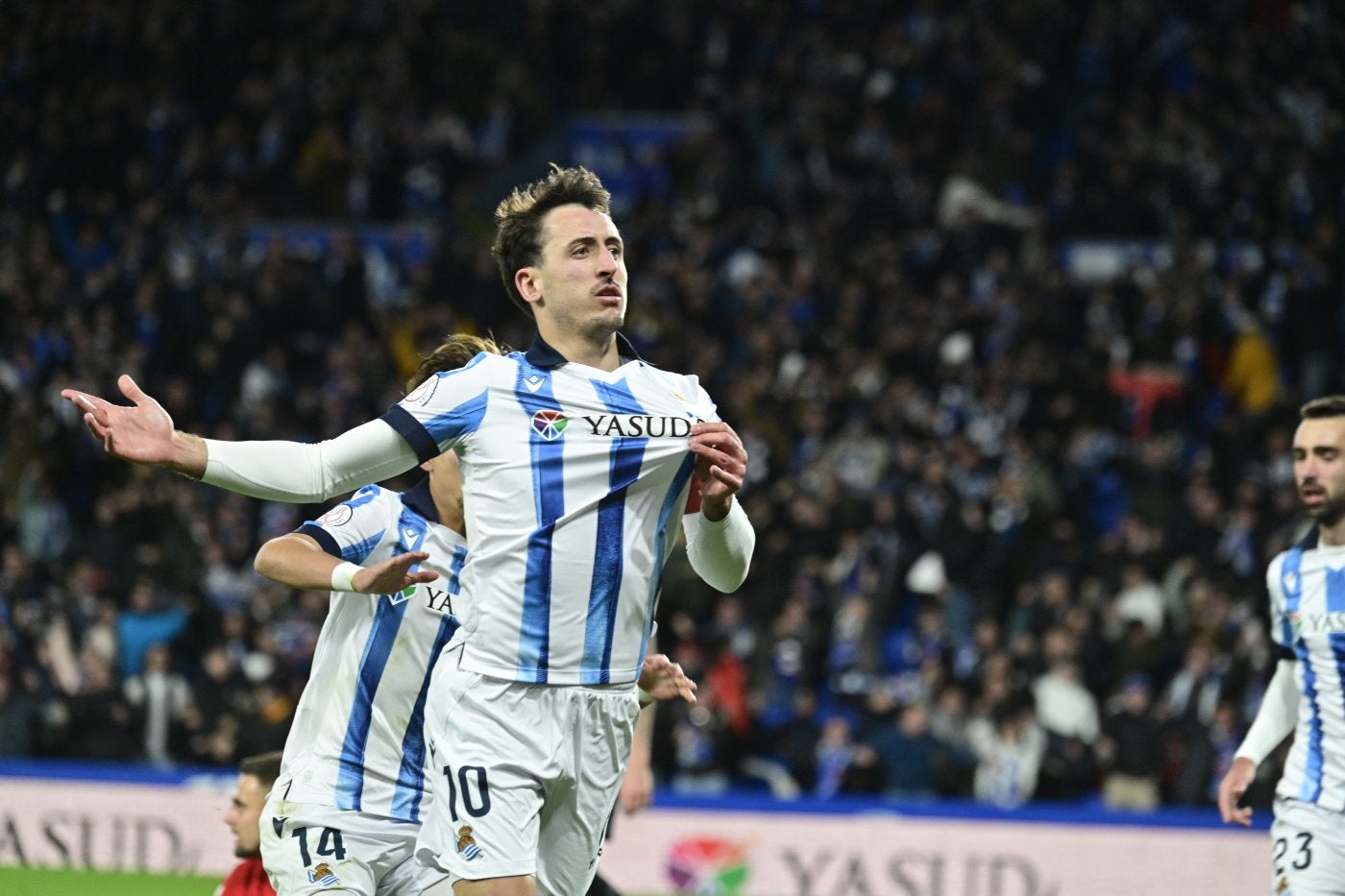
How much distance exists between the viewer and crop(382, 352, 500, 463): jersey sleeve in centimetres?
488

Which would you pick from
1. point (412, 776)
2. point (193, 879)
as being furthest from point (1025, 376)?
point (412, 776)

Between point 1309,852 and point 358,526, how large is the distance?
362 cm

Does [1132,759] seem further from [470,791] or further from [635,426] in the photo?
Answer: [470,791]

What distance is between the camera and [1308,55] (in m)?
20.4

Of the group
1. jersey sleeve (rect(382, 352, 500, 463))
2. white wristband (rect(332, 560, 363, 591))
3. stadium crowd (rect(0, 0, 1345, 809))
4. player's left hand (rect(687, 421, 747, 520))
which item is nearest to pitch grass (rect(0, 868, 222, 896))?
stadium crowd (rect(0, 0, 1345, 809))

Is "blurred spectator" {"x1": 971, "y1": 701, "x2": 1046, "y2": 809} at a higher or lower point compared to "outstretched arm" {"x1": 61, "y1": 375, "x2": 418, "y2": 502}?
lower

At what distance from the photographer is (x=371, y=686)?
557 centimetres

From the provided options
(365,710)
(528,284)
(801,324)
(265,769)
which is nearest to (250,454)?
(528,284)

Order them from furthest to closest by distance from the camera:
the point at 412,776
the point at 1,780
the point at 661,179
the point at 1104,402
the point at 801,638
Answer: the point at 661,179, the point at 1104,402, the point at 801,638, the point at 1,780, the point at 412,776

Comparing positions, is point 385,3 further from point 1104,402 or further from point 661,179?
point 1104,402

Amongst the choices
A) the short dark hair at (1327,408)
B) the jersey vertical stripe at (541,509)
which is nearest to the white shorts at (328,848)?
the jersey vertical stripe at (541,509)

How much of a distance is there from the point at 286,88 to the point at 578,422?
18.3m

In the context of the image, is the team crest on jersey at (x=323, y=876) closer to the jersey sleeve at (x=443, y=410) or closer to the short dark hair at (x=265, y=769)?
the jersey sleeve at (x=443, y=410)

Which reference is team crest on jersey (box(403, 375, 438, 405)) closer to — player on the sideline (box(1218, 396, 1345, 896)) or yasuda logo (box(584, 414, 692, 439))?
yasuda logo (box(584, 414, 692, 439))
